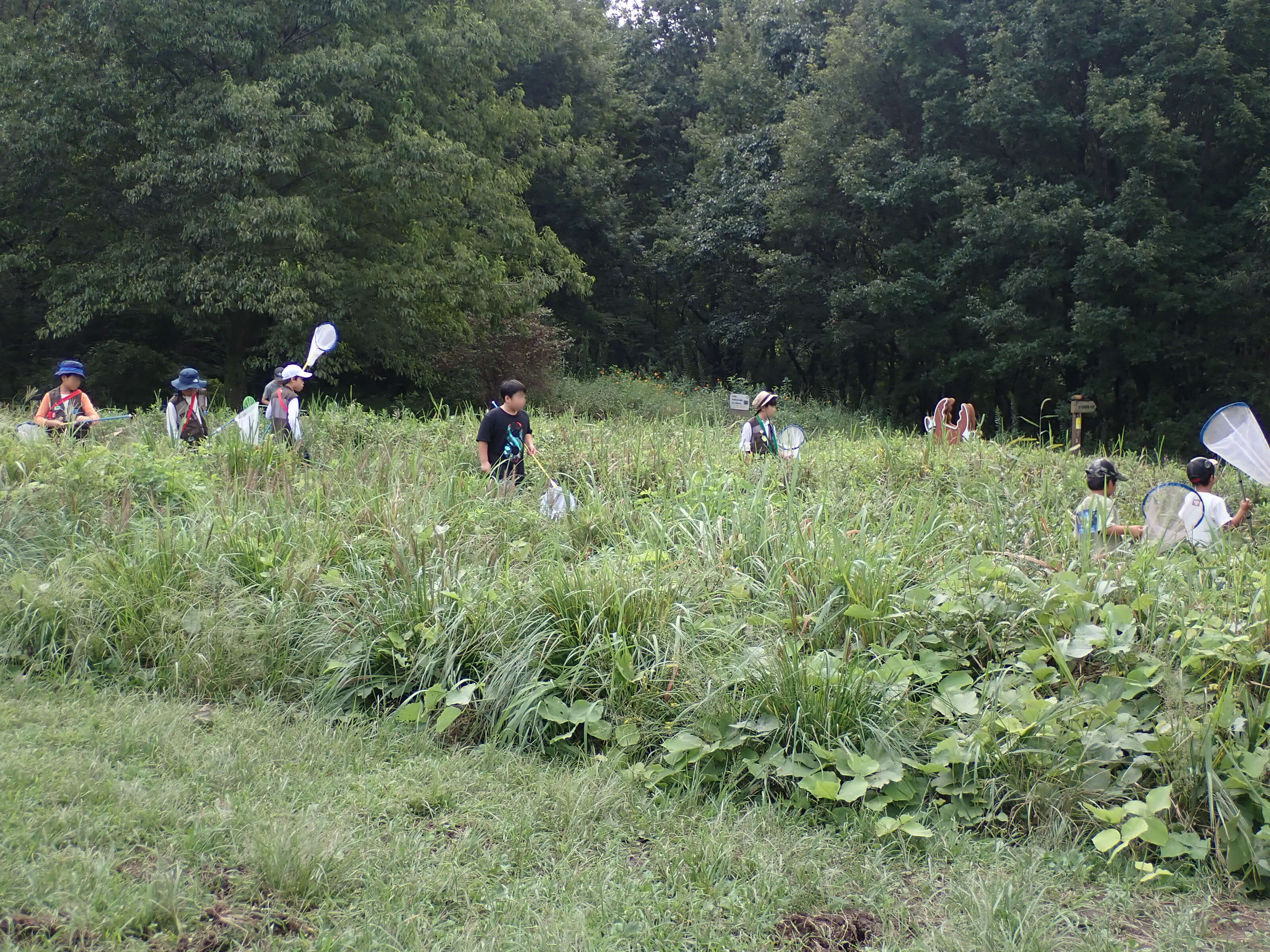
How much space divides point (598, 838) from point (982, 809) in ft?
4.45

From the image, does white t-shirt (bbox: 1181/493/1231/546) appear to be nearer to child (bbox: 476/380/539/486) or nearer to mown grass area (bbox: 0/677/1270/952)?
mown grass area (bbox: 0/677/1270/952)

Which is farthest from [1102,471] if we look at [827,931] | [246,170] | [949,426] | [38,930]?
[246,170]

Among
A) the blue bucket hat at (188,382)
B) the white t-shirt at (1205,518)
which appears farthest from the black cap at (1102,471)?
the blue bucket hat at (188,382)

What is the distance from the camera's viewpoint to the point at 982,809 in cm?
358

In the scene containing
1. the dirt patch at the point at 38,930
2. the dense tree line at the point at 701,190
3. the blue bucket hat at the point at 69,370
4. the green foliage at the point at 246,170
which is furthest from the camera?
the dense tree line at the point at 701,190

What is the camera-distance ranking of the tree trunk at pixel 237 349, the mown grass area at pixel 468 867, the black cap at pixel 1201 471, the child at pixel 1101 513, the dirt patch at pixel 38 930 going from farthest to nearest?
the tree trunk at pixel 237 349 < the black cap at pixel 1201 471 < the child at pixel 1101 513 < the mown grass area at pixel 468 867 < the dirt patch at pixel 38 930

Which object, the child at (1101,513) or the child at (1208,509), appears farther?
the child at (1208,509)

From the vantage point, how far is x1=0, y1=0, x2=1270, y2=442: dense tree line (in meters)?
17.0

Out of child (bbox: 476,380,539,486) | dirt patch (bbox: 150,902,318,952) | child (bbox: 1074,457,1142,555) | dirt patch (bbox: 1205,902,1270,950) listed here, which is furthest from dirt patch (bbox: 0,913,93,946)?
child (bbox: 476,380,539,486)

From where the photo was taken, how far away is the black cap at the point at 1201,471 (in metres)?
6.15

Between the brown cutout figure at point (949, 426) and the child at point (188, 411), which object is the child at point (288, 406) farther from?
the brown cutout figure at point (949, 426)

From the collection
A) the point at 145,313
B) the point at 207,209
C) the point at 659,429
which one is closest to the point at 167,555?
the point at 659,429

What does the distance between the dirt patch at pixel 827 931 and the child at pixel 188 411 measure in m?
7.53

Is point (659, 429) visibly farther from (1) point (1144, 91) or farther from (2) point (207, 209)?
(1) point (1144, 91)
